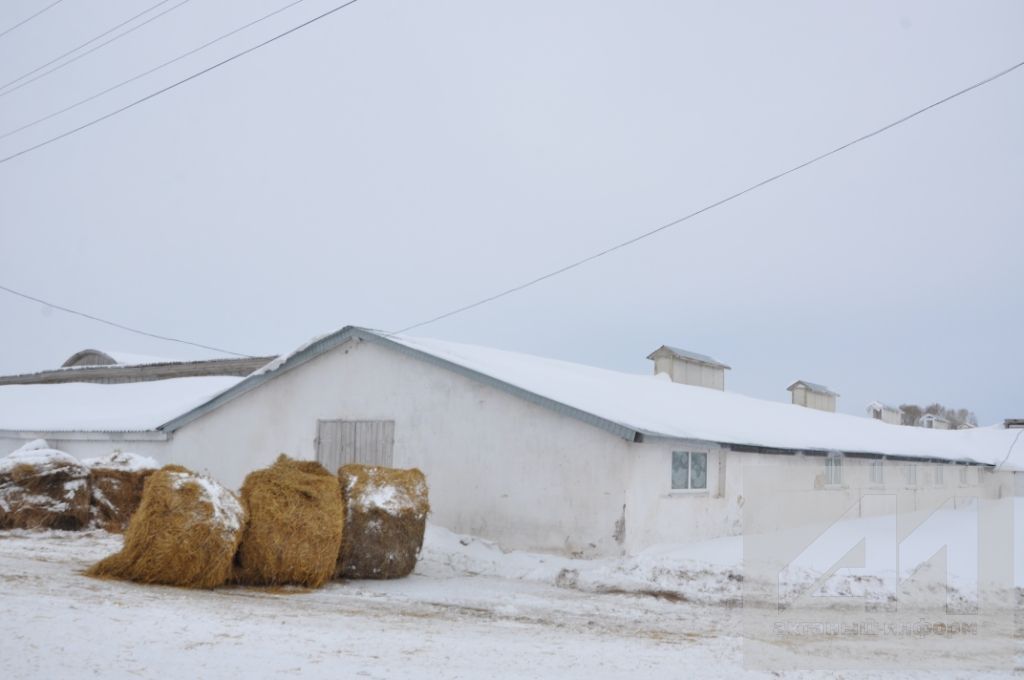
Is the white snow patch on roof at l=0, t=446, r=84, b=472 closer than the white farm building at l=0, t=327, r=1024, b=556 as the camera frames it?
No

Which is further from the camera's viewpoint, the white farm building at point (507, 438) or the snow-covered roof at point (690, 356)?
the snow-covered roof at point (690, 356)

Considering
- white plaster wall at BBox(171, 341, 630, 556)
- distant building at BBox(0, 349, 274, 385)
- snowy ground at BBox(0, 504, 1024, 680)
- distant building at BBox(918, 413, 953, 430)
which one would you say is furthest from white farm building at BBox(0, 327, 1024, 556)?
distant building at BBox(918, 413, 953, 430)

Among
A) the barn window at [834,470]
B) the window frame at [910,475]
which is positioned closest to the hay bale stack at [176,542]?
the barn window at [834,470]

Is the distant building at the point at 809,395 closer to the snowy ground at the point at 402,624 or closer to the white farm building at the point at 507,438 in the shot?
the white farm building at the point at 507,438

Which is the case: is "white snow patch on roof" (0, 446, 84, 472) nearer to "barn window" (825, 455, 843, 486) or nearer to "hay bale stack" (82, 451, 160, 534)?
"hay bale stack" (82, 451, 160, 534)

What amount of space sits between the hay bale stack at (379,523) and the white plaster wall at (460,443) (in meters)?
2.42

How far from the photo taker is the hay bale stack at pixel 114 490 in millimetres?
17688

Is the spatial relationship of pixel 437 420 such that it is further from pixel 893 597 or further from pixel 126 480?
pixel 893 597

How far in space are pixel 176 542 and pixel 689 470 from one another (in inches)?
351

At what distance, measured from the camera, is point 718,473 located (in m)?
17.2

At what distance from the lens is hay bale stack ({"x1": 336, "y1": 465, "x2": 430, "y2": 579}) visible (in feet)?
41.7

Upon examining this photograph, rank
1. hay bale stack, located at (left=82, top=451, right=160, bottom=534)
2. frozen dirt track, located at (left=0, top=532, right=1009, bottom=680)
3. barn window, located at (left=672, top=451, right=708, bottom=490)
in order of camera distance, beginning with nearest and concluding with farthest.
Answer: frozen dirt track, located at (left=0, top=532, right=1009, bottom=680) < barn window, located at (left=672, top=451, right=708, bottom=490) < hay bale stack, located at (left=82, top=451, right=160, bottom=534)

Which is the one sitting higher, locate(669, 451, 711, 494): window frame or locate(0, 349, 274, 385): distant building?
locate(0, 349, 274, 385): distant building

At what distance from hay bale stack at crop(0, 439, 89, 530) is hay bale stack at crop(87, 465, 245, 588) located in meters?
6.25
